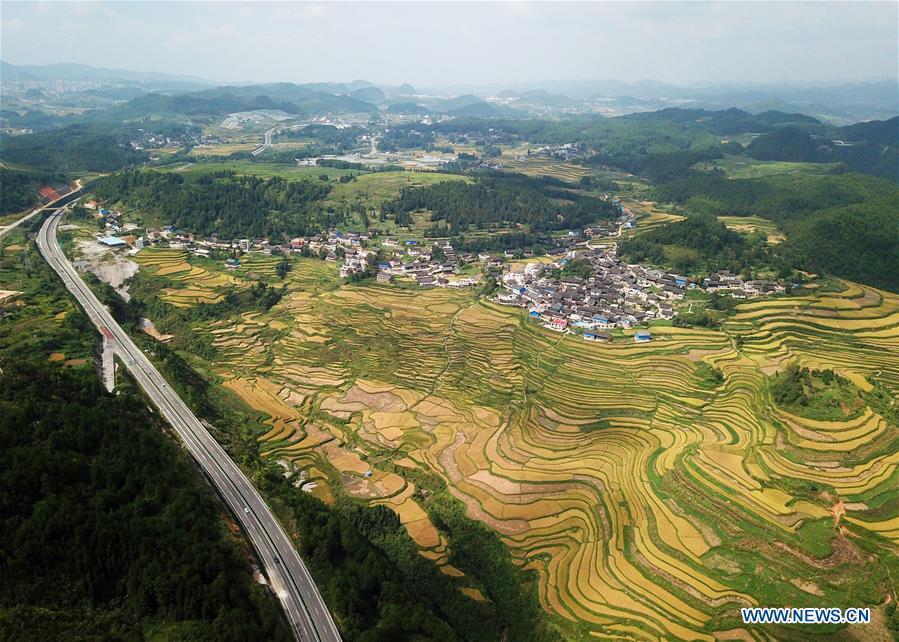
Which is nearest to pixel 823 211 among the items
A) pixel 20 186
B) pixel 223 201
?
pixel 223 201

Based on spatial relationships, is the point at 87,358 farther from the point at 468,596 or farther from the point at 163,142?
the point at 163,142

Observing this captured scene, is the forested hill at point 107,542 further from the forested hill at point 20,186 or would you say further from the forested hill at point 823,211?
the forested hill at point 20,186

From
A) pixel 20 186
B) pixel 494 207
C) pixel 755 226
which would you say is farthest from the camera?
pixel 494 207

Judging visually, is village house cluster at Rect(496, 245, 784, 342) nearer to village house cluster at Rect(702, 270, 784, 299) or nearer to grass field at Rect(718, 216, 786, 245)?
village house cluster at Rect(702, 270, 784, 299)

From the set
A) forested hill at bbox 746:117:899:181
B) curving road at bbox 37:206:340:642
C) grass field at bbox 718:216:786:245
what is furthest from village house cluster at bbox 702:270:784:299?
forested hill at bbox 746:117:899:181

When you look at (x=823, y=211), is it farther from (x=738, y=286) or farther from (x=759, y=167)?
(x=759, y=167)

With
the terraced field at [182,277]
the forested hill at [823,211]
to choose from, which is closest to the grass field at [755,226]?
the forested hill at [823,211]

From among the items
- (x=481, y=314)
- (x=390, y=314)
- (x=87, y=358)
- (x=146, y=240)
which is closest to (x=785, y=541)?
(x=481, y=314)
